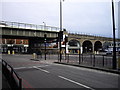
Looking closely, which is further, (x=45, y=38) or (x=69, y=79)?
(x=45, y=38)

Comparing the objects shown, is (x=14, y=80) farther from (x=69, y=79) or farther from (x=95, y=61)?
(x=95, y=61)

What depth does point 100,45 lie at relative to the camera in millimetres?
94625

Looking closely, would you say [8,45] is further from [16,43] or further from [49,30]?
[49,30]

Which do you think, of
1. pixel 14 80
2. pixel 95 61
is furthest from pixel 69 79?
pixel 95 61

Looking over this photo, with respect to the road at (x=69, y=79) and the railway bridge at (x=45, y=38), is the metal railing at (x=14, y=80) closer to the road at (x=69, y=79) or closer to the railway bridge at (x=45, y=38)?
the road at (x=69, y=79)

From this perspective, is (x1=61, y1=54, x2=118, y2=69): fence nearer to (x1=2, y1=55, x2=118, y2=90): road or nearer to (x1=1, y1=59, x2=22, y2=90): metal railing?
(x1=2, y1=55, x2=118, y2=90): road

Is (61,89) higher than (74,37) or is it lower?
lower

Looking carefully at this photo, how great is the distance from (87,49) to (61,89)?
3381 inches

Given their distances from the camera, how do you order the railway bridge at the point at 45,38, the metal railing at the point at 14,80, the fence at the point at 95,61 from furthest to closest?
the railway bridge at the point at 45,38
the fence at the point at 95,61
the metal railing at the point at 14,80

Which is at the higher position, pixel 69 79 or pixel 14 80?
pixel 14 80

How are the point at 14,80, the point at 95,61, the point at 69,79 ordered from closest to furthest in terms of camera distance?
1. the point at 14,80
2. the point at 69,79
3. the point at 95,61

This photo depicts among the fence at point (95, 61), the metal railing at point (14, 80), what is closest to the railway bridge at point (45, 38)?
the fence at point (95, 61)

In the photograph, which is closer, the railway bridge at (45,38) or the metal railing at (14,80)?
the metal railing at (14,80)

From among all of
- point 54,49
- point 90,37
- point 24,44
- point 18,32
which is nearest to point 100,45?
point 90,37
